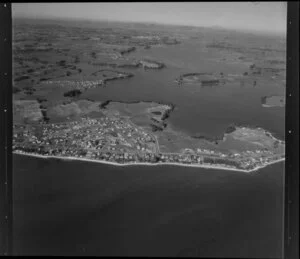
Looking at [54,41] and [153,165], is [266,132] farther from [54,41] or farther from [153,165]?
[54,41]

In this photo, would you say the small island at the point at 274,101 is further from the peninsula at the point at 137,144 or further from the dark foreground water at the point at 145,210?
the dark foreground water at the point at 145,210

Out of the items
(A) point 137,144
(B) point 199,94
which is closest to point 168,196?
(A) point 137,144

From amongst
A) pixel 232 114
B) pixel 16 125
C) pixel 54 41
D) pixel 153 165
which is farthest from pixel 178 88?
pixel 16 125

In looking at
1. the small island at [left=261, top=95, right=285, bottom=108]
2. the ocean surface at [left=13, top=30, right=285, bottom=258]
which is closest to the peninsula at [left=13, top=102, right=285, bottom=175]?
the ocean surface at [left=13, top=30, right=285, bottom=258]

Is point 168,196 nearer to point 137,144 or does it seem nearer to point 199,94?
point 137,144

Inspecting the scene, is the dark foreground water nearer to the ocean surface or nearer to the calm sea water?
the ocean surface

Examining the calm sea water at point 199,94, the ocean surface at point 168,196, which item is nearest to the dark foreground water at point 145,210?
the ocean surface at point 168,196

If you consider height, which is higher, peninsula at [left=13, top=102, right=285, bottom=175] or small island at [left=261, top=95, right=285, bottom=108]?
small island at [left=261, top=95, right=285, bottom=108]
